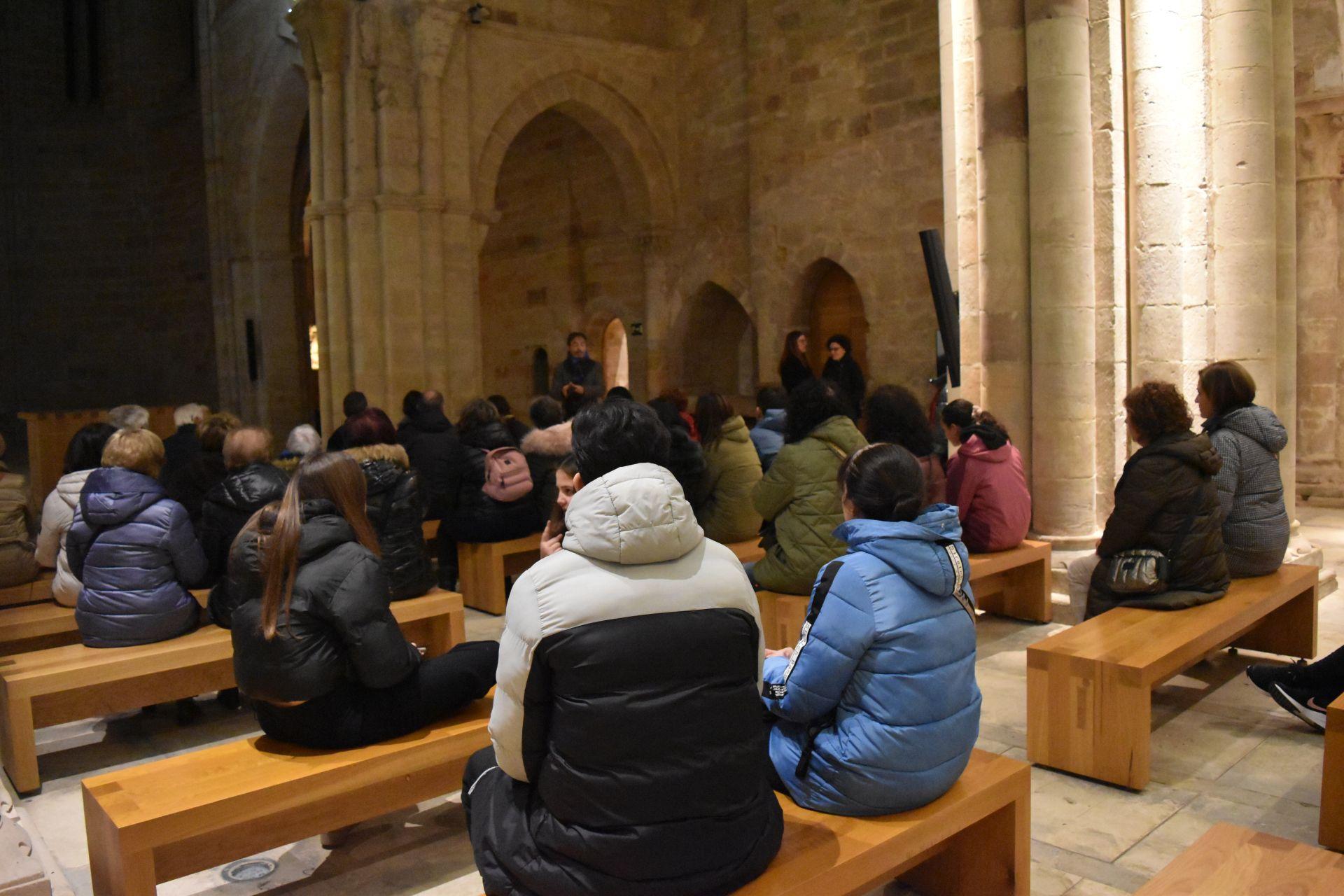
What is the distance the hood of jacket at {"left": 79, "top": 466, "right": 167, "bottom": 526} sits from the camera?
4121 mm

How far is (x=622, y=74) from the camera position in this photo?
12.6 metres

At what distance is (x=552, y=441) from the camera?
6.21m

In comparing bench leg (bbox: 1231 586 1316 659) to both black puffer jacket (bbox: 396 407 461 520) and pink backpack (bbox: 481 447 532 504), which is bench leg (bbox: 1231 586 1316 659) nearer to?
pink backpack (bbox: 481 447 532 504)

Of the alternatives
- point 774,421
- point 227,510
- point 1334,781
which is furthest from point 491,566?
point 1334,781

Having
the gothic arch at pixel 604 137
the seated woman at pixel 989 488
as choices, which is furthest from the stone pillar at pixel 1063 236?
the gothic arch at pixel 604 137

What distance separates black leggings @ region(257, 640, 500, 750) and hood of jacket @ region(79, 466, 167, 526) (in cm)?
143

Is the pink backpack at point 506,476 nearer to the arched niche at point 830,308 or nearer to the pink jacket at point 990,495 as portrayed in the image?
the pink jacket at point 990,495

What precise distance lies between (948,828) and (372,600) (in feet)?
5.08

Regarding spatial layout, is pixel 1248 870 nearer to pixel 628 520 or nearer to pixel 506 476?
pixel 628 520

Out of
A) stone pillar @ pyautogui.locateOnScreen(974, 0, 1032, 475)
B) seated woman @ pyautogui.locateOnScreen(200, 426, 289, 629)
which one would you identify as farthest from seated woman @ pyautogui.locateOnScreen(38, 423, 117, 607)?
stone pillar @ pyautogui.locateOnScreen(974, 0, 1032, 475)

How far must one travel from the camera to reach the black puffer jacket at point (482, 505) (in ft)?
21.0

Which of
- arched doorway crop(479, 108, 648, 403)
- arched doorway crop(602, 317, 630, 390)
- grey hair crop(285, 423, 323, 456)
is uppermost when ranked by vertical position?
arched doorway crop(479, 108, 648, 403)

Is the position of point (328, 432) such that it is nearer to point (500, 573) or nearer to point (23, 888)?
point (500, 573)

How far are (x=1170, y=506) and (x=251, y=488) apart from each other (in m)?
3.50
